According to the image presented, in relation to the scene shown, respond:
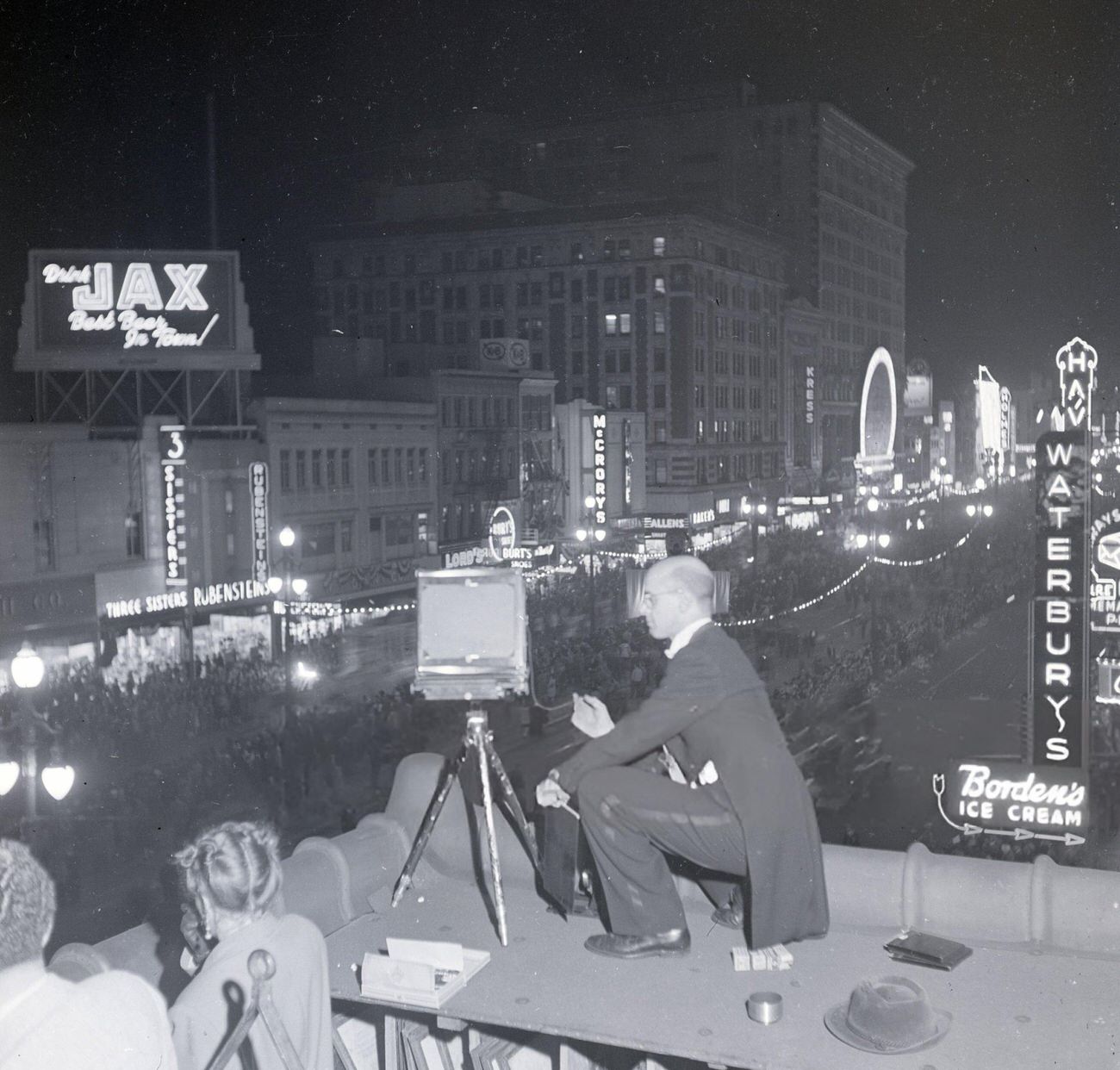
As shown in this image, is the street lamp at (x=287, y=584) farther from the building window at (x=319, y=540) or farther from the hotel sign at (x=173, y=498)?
the hotel sign at (x=173, y=498)

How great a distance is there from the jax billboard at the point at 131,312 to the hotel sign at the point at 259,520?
3074mm

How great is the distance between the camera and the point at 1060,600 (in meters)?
17.0

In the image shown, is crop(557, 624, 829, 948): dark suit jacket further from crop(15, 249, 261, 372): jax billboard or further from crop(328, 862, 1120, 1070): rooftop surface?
crop(15, 249, 261, 372): jax billboard

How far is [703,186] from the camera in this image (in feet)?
244

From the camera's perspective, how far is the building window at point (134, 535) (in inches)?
1089

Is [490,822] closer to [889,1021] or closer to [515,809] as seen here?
[515,809]

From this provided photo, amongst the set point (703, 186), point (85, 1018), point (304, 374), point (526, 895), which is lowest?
point (526, 895)

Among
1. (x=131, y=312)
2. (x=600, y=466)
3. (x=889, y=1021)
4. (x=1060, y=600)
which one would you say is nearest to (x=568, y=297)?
(x=600, y=466)

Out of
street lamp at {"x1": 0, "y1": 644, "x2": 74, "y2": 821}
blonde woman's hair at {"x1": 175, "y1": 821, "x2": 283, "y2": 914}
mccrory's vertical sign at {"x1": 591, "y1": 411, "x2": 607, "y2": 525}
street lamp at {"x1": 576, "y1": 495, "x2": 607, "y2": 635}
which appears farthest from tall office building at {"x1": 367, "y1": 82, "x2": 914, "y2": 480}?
blonde woman's hair at {"x1": 175, "y1": 821, "x2": 283, "y2": 914}

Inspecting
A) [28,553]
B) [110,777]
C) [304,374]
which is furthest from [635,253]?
[110,777]

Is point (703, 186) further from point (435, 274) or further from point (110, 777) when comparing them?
point (110, 777)

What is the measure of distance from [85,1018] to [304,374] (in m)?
43.6

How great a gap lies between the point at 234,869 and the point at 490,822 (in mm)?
1912

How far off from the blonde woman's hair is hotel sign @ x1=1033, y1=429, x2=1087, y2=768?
14.6 meters
